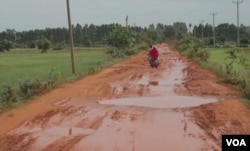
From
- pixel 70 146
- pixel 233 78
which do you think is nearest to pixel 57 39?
pixel 233 78

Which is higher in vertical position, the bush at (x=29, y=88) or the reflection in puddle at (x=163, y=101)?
the bush at (x=29, y=88)

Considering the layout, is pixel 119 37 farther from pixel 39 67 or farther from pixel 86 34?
pixel 86 34

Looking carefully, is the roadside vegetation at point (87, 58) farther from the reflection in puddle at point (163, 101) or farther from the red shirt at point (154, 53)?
the red shirt at point (154, 53)

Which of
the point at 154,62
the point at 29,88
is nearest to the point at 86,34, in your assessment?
the point at 154,62

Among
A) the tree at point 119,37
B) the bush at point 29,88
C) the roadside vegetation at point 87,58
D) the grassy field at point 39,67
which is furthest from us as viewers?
the tree at point 119,37

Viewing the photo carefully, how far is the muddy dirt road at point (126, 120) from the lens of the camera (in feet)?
28.0

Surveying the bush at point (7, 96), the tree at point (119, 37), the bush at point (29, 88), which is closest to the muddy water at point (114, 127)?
the bush at point (7, 96)

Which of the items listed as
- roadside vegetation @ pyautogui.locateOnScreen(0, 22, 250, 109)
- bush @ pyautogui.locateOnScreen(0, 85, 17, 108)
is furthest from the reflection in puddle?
bush @ pyautogui.locateOnScreen(0, 85, 17, 108)

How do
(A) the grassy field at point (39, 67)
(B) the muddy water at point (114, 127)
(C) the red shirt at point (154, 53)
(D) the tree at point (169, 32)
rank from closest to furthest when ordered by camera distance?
(B) the muddy water at point (114, 127), (A) the grassy field at point (39, 67), (C) the red shirt at point (154, 53), (D) the tree at point (169, 32)

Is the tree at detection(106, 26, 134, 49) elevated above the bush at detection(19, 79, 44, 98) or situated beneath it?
elevated above

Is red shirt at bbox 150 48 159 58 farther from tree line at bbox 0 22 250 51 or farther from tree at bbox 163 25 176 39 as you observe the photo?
tree at bbox 163 25 176 39

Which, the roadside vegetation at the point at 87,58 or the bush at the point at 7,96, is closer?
the bush at the point at 7,96

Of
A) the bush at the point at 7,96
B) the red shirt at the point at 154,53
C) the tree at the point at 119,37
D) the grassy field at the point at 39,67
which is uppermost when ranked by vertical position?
the tree at the point at 119,37

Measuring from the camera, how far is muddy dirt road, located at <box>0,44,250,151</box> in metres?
8.52
